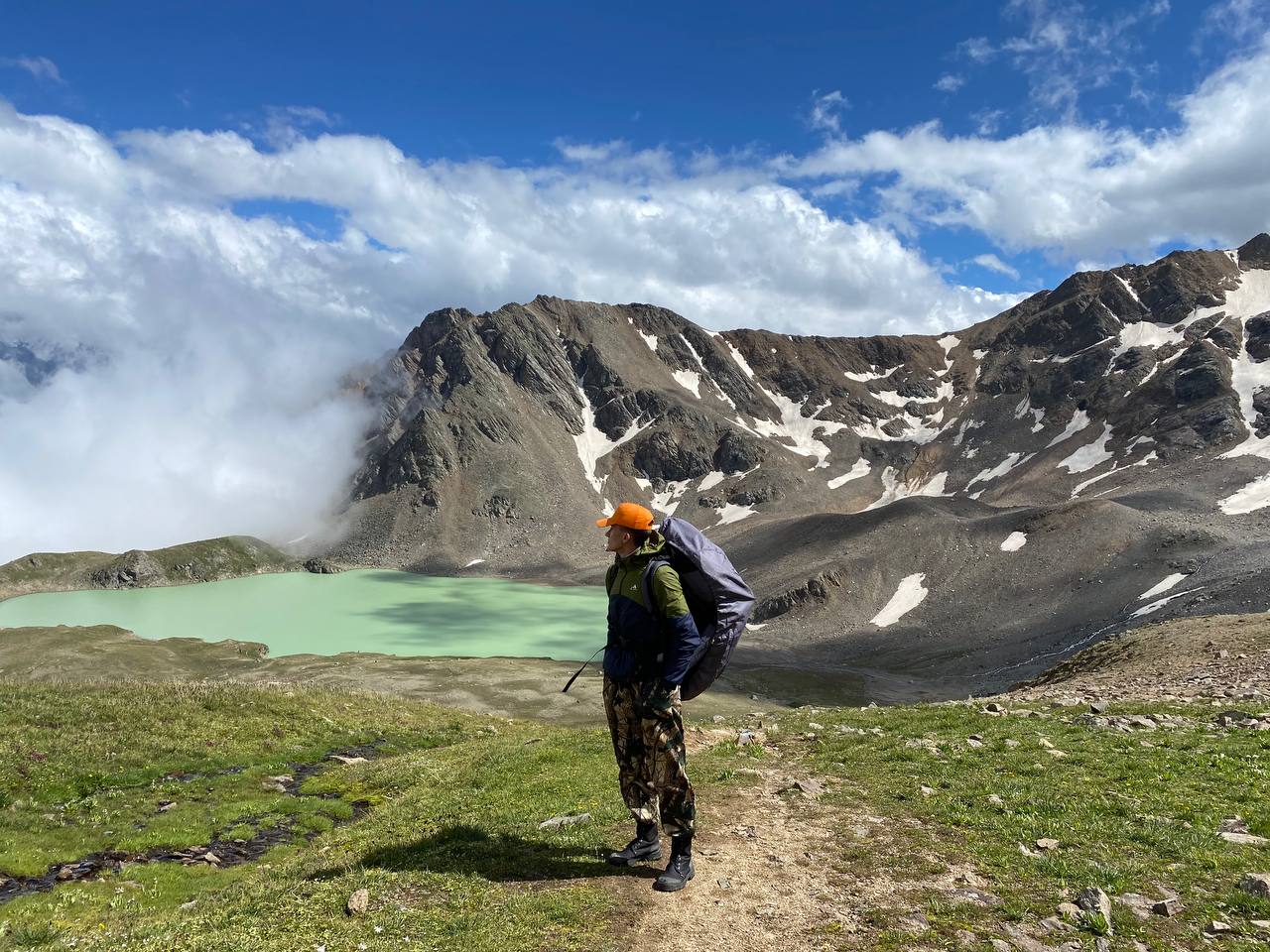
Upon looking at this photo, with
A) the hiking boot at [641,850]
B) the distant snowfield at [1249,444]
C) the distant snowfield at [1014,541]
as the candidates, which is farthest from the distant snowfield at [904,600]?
the hiking boot at [641,850]

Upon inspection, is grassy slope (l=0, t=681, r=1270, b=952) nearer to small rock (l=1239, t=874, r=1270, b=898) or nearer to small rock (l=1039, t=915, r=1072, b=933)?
small rock (l=1039, t=915, r=1072, b=933)

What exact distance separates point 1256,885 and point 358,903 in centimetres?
1027

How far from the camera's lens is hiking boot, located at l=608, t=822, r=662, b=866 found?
31.1 feet

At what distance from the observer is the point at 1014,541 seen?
390ft

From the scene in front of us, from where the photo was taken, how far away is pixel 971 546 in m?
122

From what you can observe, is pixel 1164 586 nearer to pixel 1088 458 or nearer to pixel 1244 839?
pixel 1244 839

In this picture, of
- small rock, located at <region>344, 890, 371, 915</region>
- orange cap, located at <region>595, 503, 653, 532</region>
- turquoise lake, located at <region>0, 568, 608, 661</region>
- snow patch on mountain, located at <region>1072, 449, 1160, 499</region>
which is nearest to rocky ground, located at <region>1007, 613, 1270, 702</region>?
orange cap, located at <region>595, 503, 653, 532</region>

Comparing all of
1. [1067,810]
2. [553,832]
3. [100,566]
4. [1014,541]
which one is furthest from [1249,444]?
[100,566]

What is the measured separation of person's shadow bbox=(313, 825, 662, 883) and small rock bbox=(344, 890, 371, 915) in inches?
41.0

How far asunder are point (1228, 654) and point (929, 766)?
2174 centimetres

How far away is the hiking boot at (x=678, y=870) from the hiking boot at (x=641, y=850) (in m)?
0.51

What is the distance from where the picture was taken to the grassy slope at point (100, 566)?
594ft

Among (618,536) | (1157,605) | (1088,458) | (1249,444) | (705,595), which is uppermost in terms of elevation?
(1088,458)

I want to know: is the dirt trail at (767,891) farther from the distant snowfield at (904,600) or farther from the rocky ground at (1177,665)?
the distant snowfield at (904,600)
